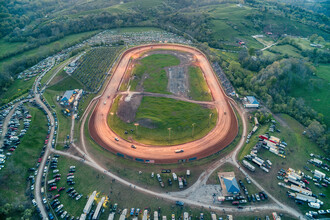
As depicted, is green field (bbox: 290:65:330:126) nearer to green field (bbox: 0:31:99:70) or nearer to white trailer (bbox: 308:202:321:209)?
white trailer (bbox: 308:202:321:209)

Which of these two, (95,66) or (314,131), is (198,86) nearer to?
(314,131)

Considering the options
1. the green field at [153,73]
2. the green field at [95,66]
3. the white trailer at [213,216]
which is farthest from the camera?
the green field at [95,66]

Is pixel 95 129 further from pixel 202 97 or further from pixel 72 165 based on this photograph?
pixel 202 97

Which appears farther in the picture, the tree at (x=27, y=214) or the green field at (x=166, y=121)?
the green field at (x=166, y=121)

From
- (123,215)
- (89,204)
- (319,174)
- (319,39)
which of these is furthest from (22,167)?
(319,39)

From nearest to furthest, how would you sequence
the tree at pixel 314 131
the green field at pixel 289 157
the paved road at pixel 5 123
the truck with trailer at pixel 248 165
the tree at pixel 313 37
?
the green field at pixel 289 157
the truck with trailer at pixel 248 165
the paved road at pixel 5 123
the tree at pixel 314 131
the tree at pixel 313 37

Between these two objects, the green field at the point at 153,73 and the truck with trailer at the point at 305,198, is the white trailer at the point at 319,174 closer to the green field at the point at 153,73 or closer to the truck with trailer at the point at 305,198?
the truck with trailer at the point at 305,198

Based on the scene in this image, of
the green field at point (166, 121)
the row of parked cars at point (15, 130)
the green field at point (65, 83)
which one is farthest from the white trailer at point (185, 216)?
the green field at point (65, 83)
